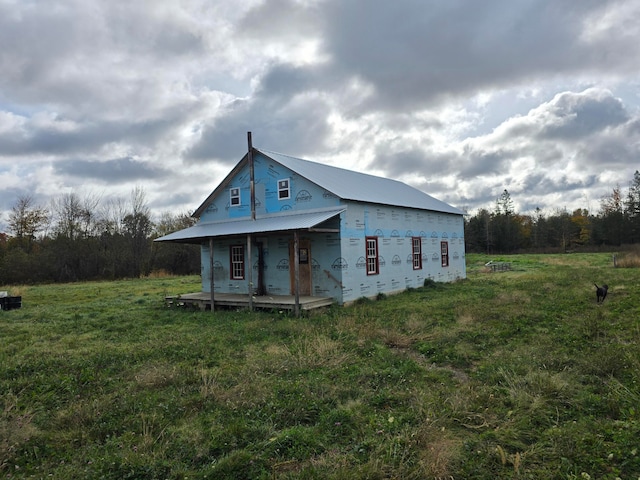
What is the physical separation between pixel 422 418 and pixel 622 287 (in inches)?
583

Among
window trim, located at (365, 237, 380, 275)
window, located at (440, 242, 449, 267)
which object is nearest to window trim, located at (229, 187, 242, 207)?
window trim, located at (365, 237, 380, 275)

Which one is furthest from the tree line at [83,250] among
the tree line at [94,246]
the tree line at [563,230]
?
the tree line at [563,230]

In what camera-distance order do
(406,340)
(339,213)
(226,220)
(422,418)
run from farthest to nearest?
(226,220)
(339,213)
(406,340)
(422,418)

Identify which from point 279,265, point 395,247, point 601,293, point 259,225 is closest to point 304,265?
point 279,265

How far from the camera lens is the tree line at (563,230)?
5497cm

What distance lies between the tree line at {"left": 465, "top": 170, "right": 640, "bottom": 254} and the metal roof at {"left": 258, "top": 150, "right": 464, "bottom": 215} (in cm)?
4570

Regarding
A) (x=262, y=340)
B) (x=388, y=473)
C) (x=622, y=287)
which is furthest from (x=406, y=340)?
(x=622, y=287)

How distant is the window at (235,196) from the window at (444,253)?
37.3ft

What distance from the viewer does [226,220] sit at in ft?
61.0

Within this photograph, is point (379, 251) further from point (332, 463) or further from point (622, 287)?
point (332, 463)

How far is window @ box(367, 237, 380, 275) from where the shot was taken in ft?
53.1

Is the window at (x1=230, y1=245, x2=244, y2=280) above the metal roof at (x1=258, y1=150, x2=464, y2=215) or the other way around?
the other way around

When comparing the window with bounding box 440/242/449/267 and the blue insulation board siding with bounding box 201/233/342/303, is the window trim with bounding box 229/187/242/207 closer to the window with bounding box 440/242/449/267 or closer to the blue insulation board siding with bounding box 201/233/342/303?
the blue insulation board siding with bounding box 201/233/342/303

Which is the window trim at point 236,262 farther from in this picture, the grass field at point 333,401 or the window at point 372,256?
the grass field at point 333,401
